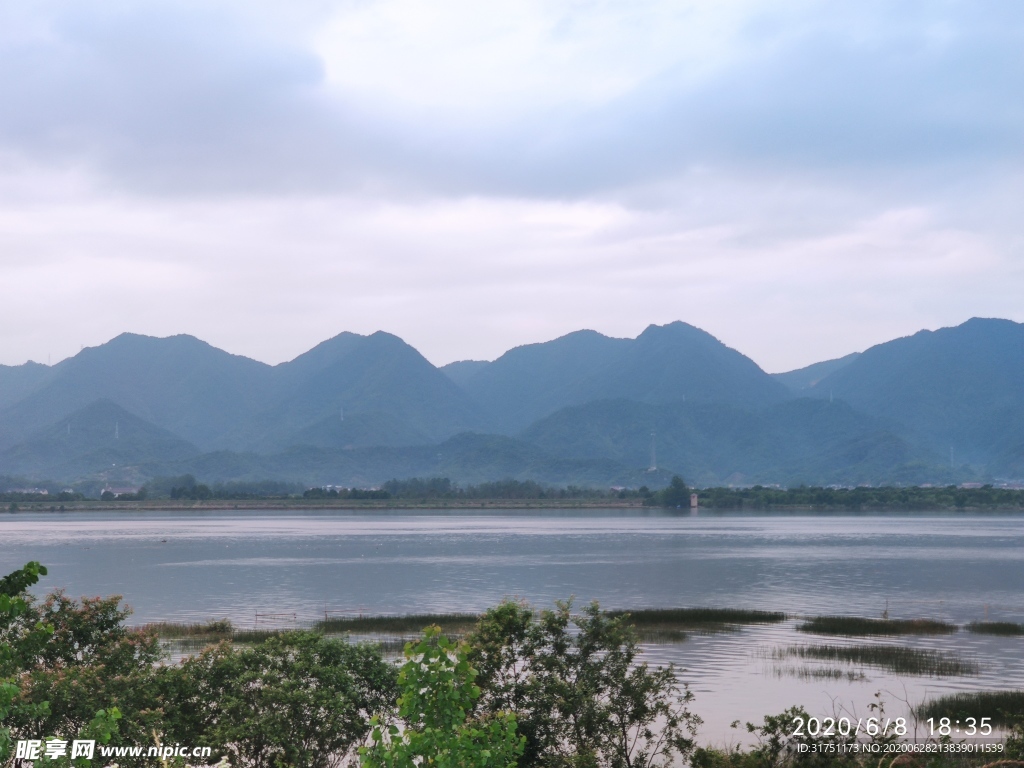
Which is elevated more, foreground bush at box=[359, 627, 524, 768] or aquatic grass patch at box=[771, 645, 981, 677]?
foreground bush at box=[359, 627, 524, 768]

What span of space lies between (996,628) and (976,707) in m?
23.1

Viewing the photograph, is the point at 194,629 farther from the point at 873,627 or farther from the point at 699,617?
the point at 873,627

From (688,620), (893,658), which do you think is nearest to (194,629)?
(688,620)

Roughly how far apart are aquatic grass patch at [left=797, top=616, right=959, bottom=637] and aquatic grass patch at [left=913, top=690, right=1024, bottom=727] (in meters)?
15.9

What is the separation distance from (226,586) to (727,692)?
1950 inches

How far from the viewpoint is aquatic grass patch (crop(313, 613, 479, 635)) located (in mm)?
46906

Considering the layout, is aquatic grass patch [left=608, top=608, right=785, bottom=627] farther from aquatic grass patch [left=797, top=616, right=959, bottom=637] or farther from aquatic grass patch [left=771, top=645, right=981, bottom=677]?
aquatic grass patch [left=771, top=645, right=981, bottom=677]

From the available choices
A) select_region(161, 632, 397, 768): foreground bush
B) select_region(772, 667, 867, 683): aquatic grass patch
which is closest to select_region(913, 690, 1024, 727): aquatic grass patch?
select_region(772, 667, 867, 683): aquatic grass patch

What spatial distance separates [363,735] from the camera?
61.5 feet

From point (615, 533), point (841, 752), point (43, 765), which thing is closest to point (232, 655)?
point (43, 765)

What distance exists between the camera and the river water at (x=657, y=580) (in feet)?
119

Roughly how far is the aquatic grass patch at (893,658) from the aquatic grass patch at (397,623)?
→ 46.3ft

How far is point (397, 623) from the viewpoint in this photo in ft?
162

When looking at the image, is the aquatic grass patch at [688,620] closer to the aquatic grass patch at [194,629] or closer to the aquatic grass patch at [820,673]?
the aquatic grass patch at [820,673]
